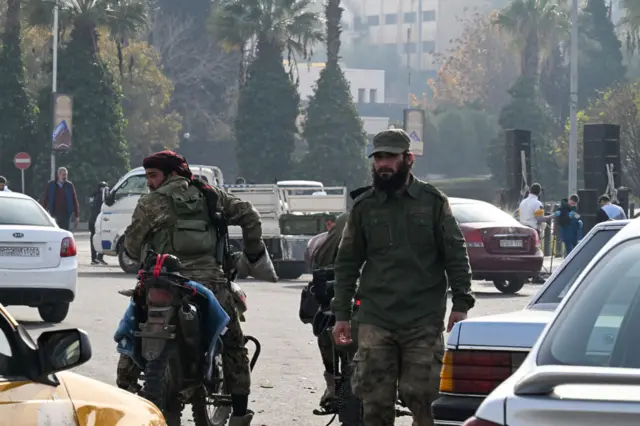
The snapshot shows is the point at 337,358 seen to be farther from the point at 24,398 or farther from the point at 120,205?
the point at 120,205

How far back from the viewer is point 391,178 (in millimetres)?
7684

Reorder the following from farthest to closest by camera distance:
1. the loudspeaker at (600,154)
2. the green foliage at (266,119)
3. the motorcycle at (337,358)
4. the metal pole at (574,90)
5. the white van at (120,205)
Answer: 1. the green foliage at (266,119)
2. the metal pole at (574,90)
3. the loudspeaker at (600,154)
4. the white van at (120,205)
5. the motorcycle at (337,358)

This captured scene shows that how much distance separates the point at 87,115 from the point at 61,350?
54589 millimetres

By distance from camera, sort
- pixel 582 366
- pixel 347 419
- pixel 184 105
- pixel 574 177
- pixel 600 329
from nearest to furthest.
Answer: pixel 582 366, pixel 600 329, pixel 347 419, pixel 574 177, pixel 184 105

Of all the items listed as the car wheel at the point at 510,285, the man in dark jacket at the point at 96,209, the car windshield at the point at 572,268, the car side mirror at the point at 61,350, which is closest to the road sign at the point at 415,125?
the man in dark jacket at the point at 96,209

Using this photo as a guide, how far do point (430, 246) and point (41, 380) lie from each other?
3410 millimetres

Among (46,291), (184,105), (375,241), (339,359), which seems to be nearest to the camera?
(375,241)

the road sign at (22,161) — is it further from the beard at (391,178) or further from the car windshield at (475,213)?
the beard at (391,178)

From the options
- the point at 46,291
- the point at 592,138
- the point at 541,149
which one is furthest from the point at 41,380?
the point at 541,149

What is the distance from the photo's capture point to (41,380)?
461 centimetres

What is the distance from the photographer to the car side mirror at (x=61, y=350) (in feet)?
15.1

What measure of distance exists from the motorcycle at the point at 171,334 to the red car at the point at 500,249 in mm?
14921

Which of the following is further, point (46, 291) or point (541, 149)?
point (541, 149)

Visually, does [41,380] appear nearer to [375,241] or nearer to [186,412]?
[375,241]
